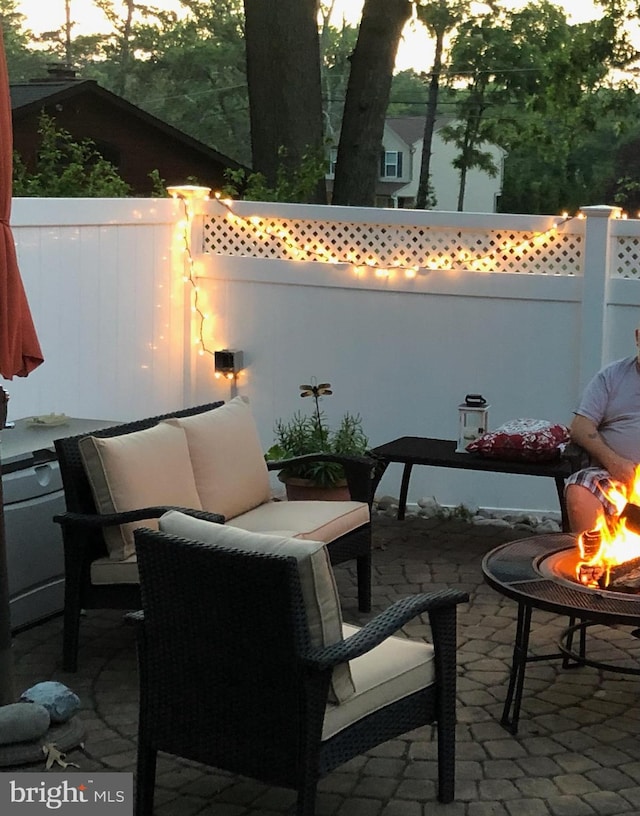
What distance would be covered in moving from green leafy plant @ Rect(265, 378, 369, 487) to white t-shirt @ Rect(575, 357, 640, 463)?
118cm

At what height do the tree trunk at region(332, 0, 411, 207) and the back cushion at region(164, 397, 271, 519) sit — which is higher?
the tree trunk at region(332, 0, 411, 207)

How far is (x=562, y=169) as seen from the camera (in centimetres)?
2934

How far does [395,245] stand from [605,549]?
312cm

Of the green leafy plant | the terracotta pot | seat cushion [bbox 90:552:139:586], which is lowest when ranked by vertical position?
the terracotta pot

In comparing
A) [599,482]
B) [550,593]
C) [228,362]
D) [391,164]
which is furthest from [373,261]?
[391,164]

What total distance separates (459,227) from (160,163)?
1110 centimetres

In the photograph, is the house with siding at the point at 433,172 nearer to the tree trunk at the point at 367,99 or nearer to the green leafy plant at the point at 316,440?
the tree trunk at the point at 367,99

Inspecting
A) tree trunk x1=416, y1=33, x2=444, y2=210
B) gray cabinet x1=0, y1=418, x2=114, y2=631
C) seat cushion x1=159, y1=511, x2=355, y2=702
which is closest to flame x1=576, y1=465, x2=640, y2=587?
seat cushion x1=159, y1=511, x2=355, y2=702

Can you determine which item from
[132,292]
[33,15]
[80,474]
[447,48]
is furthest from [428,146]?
[80,474]

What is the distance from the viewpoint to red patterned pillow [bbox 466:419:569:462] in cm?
550

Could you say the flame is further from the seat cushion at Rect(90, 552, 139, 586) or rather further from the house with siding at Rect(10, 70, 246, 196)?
the house with siding at Rect(10, 70, 246, 196)

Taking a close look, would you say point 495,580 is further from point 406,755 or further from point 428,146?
point 428,146

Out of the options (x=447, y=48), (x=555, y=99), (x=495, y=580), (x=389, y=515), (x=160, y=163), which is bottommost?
(x=389, y=515)

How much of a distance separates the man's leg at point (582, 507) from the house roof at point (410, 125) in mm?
27405
